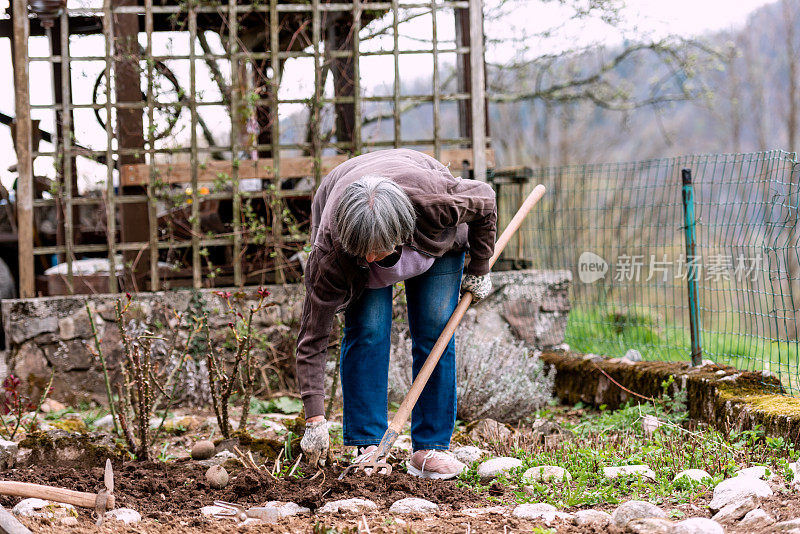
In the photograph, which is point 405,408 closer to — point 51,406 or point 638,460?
point 638,460

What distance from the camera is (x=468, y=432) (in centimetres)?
339

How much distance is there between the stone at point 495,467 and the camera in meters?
2.62

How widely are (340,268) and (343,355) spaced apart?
0.45 meters

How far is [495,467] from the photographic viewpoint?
2.64 metres

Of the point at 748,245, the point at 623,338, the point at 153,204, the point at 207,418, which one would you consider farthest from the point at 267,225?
the point at 748,245

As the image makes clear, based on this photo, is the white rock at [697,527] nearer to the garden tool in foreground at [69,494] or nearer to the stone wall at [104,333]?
the garden tool in foreground at [69,494]

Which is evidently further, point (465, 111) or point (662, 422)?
point (465, 111)

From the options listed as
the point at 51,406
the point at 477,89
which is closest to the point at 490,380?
the point at 477,89

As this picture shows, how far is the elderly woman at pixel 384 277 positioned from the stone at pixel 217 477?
0.99ft

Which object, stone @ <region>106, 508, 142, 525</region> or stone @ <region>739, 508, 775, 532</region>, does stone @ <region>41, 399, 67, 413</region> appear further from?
stone @ <region>739, 508, 775, 532</region>

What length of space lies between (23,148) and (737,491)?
402 centimetres

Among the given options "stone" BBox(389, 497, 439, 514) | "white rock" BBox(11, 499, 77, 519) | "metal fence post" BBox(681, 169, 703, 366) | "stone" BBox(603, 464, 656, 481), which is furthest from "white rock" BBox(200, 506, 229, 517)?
"metal fence post" BBox(681, 169, 703, 366)

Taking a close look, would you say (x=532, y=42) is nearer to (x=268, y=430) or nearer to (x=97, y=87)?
(x=97, y=87)

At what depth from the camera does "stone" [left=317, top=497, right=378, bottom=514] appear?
220cm
